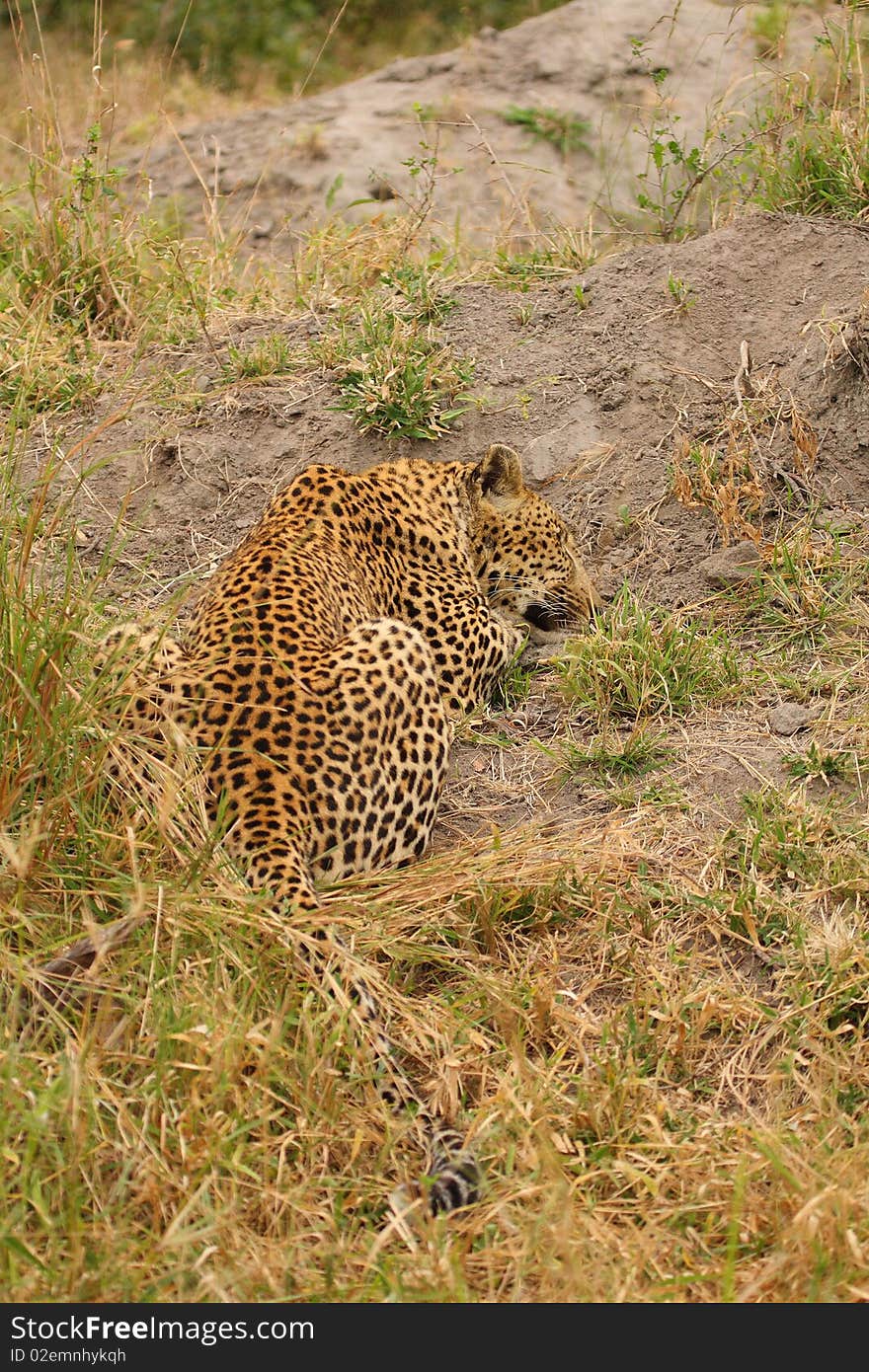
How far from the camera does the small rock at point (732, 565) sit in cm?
706

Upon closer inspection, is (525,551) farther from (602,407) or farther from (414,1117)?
(414,1117)

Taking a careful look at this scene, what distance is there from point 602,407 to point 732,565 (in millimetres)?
1313

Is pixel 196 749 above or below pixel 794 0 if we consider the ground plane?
below

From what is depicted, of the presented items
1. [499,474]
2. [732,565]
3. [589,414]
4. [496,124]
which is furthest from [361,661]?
[496,124]

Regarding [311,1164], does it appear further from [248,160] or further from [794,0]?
[794,0]

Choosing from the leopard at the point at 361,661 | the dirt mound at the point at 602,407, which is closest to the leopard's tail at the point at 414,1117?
the leopard at the point at 361,661

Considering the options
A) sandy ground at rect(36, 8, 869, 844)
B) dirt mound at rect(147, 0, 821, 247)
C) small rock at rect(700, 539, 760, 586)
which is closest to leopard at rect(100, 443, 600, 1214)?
sandy ground at rect(36, 8, 869, 844)

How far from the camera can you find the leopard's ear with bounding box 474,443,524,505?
7230 mm

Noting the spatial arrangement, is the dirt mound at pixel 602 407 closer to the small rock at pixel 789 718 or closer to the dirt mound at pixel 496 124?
the small rock at pixel 789 718

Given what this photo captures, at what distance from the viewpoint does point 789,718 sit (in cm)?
616

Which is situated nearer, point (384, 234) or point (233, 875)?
point (233, 875)

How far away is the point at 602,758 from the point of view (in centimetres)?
617

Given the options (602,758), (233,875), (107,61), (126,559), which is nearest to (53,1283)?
(233,875)

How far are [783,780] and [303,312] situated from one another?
4389 mm
